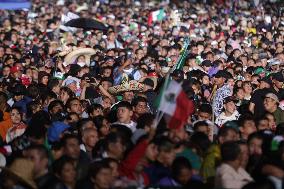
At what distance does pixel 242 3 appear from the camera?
31625mm

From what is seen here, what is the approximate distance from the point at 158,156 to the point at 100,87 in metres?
5.71

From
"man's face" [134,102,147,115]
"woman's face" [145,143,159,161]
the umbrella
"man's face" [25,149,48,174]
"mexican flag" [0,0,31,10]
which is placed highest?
"mexican flag" [0,0,31,10]

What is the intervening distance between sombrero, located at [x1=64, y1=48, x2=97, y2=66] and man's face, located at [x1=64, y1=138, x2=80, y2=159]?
9.61 meters

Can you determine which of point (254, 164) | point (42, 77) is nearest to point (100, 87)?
point (42, 77)

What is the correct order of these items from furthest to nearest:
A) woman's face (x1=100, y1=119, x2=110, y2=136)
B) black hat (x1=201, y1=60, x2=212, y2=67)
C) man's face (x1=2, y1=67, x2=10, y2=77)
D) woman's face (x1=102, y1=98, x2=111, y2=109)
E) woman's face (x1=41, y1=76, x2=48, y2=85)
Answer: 1. black hat (x1=201, y1=60, x2=212, y2=67)
2. man's face (x1=2, y1=67, x2=10, y2=77)
3. woman's face (x1=41, y1=76, x2=48, y2=85)
4. woman's face (x1=102, y1=98, x2=111, y2=109)
5. woman's face (x1=100, y1=119, x2=110, y2=136)

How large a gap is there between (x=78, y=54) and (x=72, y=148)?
33.5 feet

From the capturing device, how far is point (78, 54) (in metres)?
18.3

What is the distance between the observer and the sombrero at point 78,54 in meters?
18.0

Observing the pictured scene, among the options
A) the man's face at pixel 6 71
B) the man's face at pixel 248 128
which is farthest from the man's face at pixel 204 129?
the man's face at pixel 6 71

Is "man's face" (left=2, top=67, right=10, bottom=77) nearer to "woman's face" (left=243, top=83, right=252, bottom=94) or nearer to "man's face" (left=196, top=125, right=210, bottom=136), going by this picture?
"woman's face" (left=243, top=83, right=252, bottom=94)

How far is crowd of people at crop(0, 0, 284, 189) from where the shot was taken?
757 centimetres

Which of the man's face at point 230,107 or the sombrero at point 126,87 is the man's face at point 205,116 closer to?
the man's face at point 230,107

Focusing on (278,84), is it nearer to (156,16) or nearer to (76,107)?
(76,107)

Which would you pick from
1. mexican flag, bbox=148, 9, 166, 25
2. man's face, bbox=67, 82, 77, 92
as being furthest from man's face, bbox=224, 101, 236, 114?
mexican flag, bbox=148, 9, 166, 25
